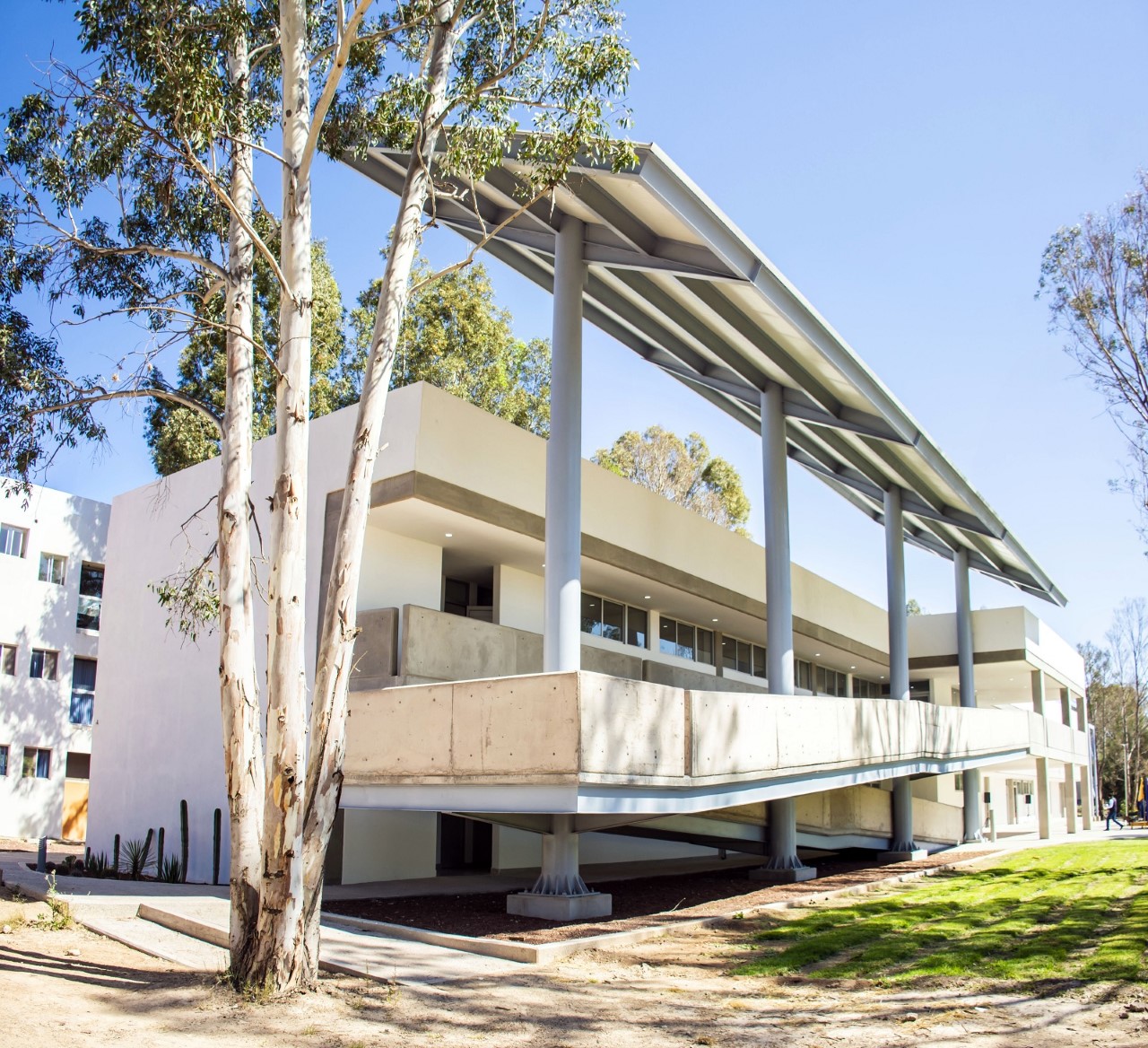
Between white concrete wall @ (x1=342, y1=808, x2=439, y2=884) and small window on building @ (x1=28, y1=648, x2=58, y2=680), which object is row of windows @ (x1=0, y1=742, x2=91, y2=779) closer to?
small window on building @ (x1=28, y1=648, x2=58, y2=680)

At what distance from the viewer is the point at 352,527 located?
376 inches

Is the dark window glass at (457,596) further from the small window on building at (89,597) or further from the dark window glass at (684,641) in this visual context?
the small window on building at (89,597)

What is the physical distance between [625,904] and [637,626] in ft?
31.9

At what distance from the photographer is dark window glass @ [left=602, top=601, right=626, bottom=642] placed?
76.4ft

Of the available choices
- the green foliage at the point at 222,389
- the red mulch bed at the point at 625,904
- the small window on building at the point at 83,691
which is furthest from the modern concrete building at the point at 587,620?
the small window on building at the point at 83,691

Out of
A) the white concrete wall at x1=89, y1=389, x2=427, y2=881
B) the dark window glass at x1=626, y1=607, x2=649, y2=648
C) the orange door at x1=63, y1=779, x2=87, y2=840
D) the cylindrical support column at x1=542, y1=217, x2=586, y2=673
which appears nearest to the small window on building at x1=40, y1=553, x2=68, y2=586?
the orange door at x1=63, y1=779, x2=87, y2=840

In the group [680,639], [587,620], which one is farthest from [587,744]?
[680,639]

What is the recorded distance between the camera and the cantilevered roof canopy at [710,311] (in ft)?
48.2

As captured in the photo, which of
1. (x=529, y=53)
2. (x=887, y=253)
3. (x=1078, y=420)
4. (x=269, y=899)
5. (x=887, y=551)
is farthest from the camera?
(x=887, y=551)

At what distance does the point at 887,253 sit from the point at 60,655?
2868 centimetres

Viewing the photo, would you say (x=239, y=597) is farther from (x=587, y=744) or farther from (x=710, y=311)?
(x=710, y=311)

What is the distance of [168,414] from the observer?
3450 cm

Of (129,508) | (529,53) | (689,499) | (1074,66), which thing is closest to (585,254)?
(529,53)

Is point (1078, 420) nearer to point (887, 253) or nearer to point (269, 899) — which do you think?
point (887, 253)
